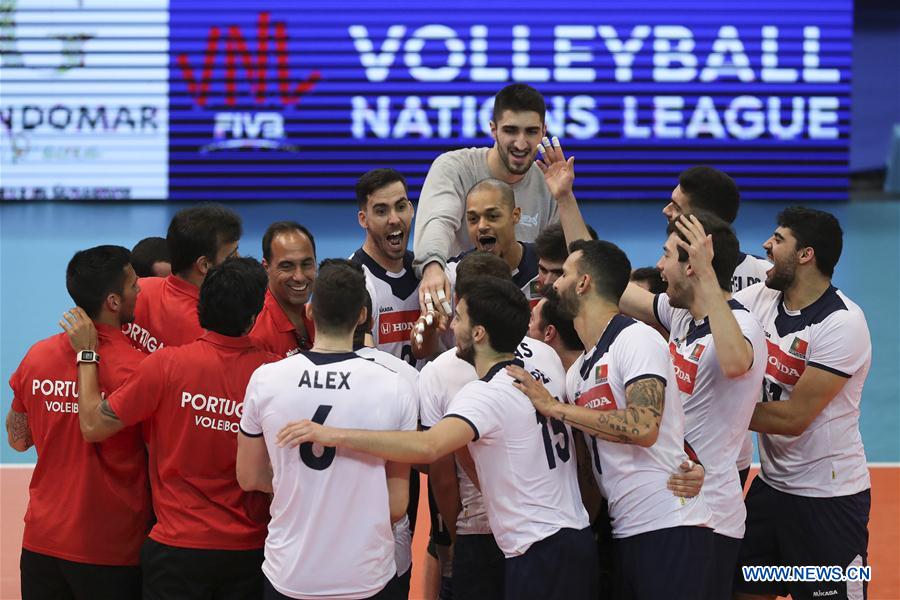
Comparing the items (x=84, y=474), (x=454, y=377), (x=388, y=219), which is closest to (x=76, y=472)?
(x=84, y=474)

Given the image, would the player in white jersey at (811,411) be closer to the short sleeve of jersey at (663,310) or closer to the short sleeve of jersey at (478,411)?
the short sleeve of jersey at (663,310)

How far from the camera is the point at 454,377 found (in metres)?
4.96

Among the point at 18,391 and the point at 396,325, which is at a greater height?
the point at 396,325

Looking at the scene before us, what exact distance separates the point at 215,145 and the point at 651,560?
1548cm

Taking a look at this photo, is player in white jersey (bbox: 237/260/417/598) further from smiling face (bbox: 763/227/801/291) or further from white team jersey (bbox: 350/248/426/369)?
smiling face (bbox: 763/227/801/291)

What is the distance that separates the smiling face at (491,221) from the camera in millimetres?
6395

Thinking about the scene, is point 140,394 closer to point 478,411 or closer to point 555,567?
point 478,411

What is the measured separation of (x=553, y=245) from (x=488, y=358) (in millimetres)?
1676

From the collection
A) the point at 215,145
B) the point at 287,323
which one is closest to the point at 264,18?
the point at 215,145

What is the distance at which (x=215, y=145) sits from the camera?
1884 centimetres

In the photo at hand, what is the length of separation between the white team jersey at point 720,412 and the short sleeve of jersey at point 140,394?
96.5 inches

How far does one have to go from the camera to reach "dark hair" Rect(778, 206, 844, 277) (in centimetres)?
569

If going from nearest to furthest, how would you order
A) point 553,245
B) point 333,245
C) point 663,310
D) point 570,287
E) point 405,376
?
point 405,376, point 570,287, point 663,310, point 553,245, point 333,245

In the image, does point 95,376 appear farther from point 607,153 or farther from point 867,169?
point 867,169
